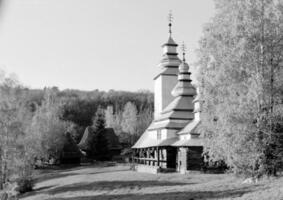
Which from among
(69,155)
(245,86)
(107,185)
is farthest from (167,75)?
(245,86)

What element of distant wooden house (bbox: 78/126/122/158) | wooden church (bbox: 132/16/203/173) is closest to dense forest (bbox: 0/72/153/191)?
distant wooden house (bbox: 78/126/122/158)

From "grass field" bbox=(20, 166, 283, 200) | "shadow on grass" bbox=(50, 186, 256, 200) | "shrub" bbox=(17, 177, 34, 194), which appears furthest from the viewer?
"shrub" bbox=(17, 177, 34, 194)

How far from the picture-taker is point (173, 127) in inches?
1490

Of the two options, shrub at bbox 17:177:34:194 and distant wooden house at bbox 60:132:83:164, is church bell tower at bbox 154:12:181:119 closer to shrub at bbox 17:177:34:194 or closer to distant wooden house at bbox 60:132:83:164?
distant wooden house at bbox 60:132:83:164

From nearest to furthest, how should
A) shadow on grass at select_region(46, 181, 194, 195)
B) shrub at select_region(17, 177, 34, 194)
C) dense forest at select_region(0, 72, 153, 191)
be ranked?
shadow on grass at select_region(46, 181, 194, 195) → dense forest at select_region(0, 72, 153, 191) → shrub at select_region(17, 177, 34, 194)

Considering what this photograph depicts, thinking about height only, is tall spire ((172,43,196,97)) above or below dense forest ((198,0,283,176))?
above

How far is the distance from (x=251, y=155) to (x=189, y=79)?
24.4 meters

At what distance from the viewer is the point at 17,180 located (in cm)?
3066

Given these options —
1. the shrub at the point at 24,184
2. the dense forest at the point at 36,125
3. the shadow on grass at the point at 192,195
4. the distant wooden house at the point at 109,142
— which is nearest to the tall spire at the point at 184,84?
the dense forest at the point at 36,125

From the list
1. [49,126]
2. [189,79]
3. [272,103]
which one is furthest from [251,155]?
[49,126]

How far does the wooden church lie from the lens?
3325cm

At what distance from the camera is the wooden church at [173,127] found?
33.2 m

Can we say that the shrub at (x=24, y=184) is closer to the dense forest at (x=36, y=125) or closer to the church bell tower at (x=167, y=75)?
the dense forest at (x=36, y=125)

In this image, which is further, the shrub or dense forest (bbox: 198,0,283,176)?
the shrub
